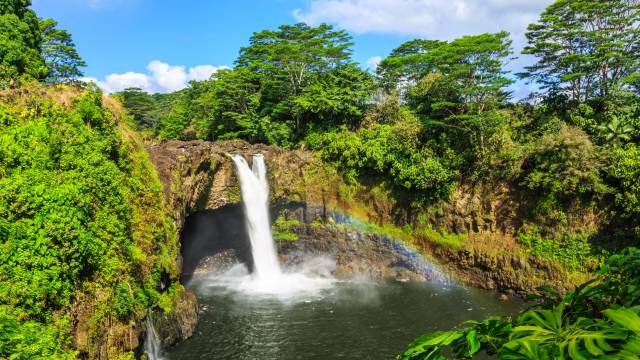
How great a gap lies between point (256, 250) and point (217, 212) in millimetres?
3692

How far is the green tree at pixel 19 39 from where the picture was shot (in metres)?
20.0

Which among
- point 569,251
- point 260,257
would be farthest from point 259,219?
point 569,251

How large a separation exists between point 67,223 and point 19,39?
16732mm

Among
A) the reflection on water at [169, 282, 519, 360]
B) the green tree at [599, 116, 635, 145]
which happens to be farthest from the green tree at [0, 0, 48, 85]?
the green tree at [599, 116, 635, 145]

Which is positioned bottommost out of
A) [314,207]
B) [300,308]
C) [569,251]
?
[300,308]

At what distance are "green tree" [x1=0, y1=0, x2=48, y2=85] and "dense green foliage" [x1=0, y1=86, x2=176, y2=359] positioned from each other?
8672 mm

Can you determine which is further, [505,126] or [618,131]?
[505,126]

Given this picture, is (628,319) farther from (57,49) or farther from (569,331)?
(57,49)

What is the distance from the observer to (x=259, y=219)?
26047 mm

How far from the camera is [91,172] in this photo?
1220 cm

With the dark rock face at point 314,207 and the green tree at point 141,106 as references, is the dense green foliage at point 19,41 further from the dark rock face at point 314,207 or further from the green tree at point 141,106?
the green tree at point 141,106

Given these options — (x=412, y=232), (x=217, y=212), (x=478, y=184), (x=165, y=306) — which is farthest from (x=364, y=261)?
(x=165, y=306)

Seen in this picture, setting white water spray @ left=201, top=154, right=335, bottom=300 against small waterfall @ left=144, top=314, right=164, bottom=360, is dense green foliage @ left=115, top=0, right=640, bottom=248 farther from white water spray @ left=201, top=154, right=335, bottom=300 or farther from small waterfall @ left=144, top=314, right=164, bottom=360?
small waterfall @ left=144, top=314, right=164, bottom=360

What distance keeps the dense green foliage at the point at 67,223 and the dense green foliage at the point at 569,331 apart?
8.88 m
